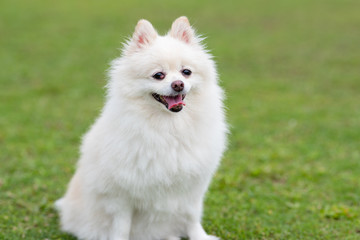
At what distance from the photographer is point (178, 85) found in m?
3.57

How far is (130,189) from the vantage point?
3.81m

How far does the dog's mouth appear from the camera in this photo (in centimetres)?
367

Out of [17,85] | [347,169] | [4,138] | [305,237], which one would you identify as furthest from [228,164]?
[17,85]

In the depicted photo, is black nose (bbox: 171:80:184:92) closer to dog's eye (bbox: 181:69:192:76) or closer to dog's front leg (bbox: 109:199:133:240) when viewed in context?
dog's eye (bbox: 181:69:192:76)

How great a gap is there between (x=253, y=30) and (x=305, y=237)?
1379cm

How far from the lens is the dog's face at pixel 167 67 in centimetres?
367

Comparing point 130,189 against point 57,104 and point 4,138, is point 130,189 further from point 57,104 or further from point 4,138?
point 57,104

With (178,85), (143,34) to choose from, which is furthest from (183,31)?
(178,85)

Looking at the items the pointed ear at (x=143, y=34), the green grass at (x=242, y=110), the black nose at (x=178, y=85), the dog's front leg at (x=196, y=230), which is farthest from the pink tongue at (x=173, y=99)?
the green grass at (x=242, y=110)

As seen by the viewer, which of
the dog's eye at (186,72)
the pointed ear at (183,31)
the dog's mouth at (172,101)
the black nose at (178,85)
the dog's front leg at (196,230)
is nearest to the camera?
the black nose at (178,85)

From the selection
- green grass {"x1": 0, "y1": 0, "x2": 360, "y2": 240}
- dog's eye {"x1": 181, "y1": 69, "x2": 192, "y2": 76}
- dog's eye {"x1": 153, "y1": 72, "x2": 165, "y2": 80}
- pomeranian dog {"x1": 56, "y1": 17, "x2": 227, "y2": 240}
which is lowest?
green grass {"x1": 0, "y1": 0, "x2": 360, "y2": 240}

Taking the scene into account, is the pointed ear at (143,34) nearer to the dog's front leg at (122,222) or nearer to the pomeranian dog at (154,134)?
the pomeranian dog at (154,134)

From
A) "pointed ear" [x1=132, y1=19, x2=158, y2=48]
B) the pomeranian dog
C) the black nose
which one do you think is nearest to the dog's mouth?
the pomeranian dog

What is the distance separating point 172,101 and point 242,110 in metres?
5.83
